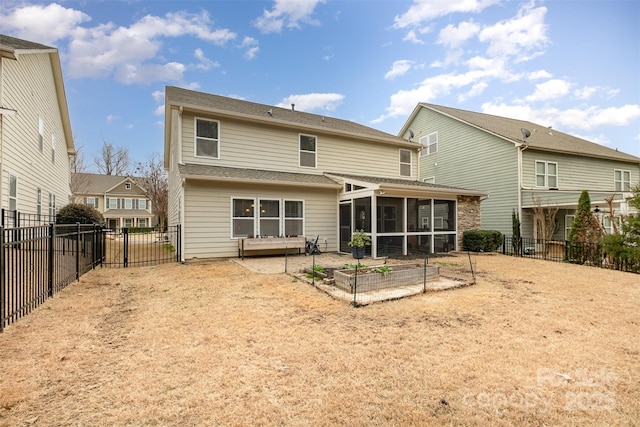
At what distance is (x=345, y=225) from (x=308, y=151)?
366 centimetres

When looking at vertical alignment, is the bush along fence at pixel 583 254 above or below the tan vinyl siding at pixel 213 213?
below

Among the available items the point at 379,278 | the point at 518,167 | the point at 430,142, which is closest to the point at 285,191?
the point at 379,278

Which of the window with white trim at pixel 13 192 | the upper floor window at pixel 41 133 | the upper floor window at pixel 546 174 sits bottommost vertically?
the window with white trim at pixel 13 192

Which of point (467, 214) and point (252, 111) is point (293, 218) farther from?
point (467, 214)

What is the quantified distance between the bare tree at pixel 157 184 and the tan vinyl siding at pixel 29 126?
46.5 feet

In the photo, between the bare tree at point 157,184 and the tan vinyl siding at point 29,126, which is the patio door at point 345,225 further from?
the bare tree at point 157,184

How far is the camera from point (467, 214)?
1338cm

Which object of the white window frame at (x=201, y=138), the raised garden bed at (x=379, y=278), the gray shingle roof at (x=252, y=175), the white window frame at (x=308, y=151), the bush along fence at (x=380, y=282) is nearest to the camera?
the bush along fence at (x=380, y=282)

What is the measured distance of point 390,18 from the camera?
13.6m

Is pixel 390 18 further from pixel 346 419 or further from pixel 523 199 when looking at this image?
pixel 346 419

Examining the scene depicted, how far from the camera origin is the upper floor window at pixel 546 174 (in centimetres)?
1538

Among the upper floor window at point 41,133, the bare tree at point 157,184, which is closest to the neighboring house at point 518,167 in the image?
the upper floor window at point 41,133

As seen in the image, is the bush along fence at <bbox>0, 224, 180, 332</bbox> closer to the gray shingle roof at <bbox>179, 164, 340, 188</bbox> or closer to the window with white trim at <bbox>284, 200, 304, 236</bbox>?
the gray shingle roof at <bbox>179, 164, 340, 188</bbox>

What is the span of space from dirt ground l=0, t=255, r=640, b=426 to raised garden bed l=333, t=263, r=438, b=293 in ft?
2.45
